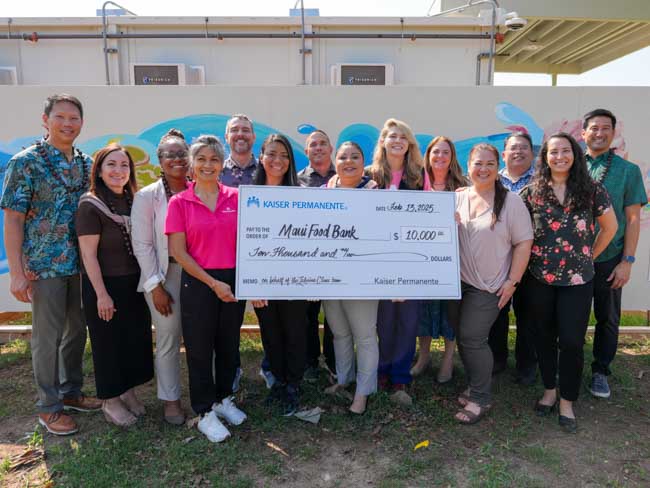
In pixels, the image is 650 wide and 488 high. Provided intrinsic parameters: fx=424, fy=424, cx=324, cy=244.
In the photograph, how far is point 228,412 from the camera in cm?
310

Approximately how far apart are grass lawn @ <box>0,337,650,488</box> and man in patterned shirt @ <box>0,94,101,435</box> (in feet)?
1.31

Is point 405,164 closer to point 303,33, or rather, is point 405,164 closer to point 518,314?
point 518,314

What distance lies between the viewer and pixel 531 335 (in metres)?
3.26

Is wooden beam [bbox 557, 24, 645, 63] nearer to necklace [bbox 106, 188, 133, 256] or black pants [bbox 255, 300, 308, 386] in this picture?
black pants [bbox 255, 300, 308, 386]

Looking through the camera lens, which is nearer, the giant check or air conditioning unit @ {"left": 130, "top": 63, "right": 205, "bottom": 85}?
the giant check

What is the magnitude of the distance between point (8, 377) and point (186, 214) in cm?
296

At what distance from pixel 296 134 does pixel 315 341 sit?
248 cm

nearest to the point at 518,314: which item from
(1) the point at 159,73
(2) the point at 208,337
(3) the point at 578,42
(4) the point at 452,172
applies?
(4) the point at 452,172

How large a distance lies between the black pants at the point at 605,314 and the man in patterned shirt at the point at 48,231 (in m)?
4.07

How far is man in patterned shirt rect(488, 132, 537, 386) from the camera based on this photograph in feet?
11.2

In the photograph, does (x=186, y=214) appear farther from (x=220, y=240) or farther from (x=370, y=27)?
(x=370, y=27)

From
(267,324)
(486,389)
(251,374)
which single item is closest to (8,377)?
(251,374)

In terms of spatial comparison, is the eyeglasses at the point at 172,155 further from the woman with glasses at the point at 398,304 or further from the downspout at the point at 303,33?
the downspout at the point at 303,33

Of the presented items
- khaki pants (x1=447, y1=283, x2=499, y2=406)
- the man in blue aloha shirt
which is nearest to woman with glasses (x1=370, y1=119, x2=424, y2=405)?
khaki pants (x1=447, y1=283, x2=499, y2=406)
